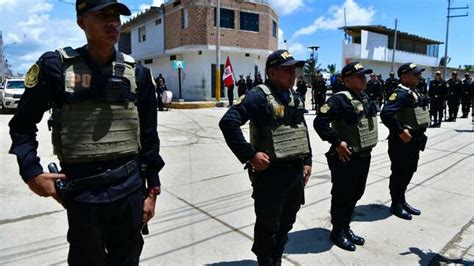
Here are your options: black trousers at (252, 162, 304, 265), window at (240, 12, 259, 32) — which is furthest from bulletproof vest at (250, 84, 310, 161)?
window at (240, 12, 259, 32)

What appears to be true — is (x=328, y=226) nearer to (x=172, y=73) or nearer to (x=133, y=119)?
(x=133, y=119)

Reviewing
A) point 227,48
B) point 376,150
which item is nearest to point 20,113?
point 376,150

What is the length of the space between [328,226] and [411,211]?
1.24 metres

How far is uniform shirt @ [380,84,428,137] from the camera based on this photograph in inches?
171

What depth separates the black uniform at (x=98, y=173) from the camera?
187 cm

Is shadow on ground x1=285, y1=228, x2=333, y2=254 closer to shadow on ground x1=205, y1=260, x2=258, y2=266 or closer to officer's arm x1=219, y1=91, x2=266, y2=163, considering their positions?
shadow on ground x1=205, y1=260, x2=258, y2=266

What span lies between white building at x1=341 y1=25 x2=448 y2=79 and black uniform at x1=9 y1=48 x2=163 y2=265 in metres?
35.6

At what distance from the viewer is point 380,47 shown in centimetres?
4144

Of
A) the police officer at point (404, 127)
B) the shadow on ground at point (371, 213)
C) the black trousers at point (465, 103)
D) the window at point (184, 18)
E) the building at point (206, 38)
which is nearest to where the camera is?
the police officer at point (404, 127)

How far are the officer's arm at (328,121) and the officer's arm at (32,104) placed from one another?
2.51 m

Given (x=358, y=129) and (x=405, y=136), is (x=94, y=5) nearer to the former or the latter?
(x=358, y=129)

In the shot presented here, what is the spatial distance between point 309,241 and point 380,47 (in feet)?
137

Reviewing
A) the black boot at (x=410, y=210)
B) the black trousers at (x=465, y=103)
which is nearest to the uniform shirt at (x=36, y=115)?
the black boot at (x=410, y=210)

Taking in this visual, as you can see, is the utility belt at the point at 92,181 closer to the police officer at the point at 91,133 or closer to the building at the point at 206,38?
the police officer at the point at 91,133
